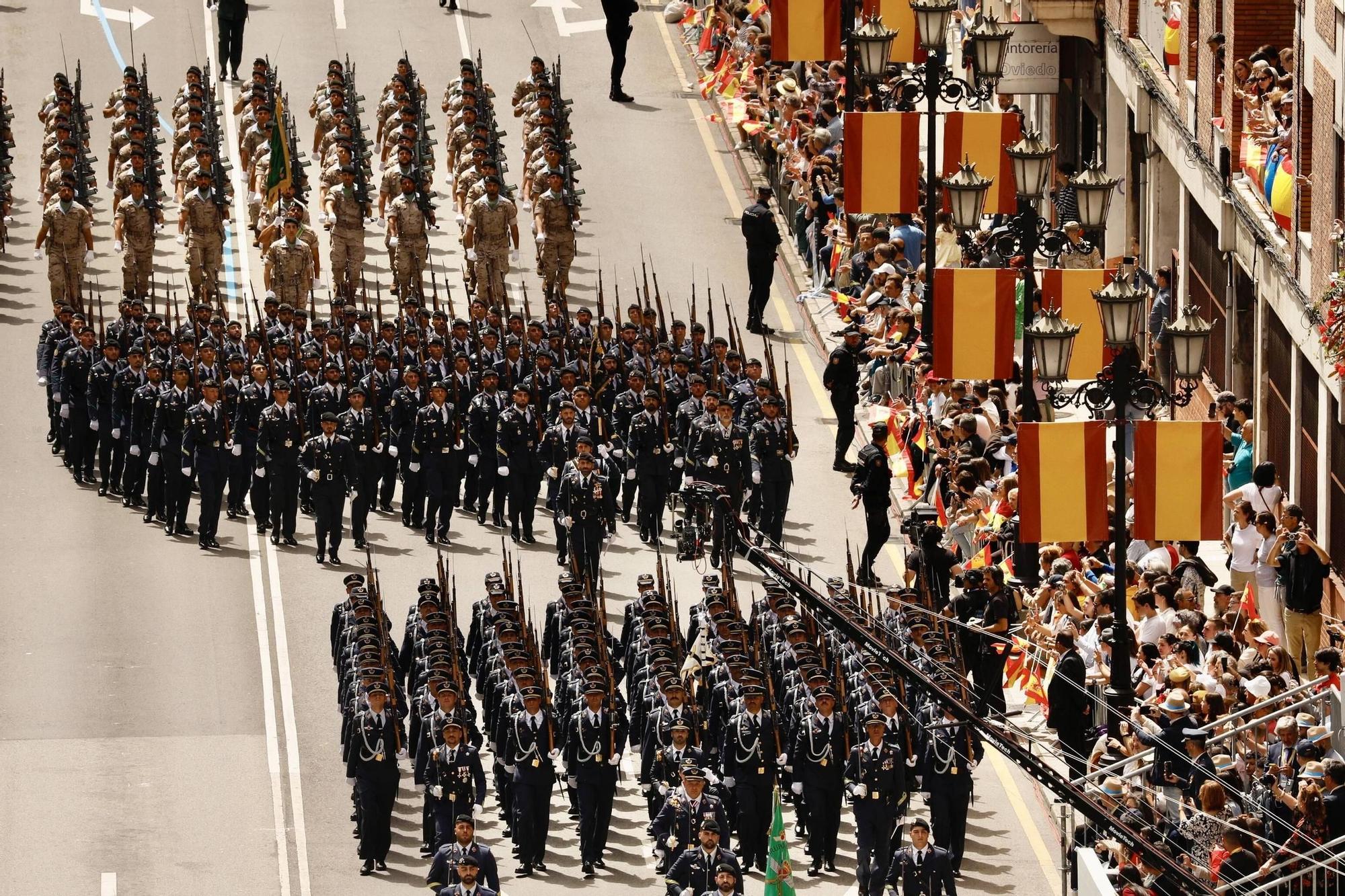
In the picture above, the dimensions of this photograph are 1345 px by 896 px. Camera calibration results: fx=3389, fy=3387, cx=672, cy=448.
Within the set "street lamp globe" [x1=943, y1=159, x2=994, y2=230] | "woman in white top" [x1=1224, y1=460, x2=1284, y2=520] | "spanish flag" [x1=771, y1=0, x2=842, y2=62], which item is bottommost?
"woman in white top" [x1=1224, y1=460, x2=1284, y2=520]

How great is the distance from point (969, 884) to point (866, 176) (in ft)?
36.0

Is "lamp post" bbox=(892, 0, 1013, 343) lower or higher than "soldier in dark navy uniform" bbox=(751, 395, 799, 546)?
higher

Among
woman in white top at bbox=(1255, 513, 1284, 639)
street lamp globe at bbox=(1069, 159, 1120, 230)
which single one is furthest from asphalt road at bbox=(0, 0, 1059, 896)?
street lamp globe at bbox=(1069, 159, 1120, 230)

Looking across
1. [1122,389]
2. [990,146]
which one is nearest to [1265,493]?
[1122,389]

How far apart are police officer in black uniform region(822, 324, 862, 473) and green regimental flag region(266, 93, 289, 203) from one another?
9417 millimetres

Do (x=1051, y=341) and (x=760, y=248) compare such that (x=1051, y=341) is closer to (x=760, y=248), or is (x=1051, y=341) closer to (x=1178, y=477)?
(x=1178, y=477)

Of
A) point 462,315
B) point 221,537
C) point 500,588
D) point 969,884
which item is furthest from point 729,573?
point 462,315

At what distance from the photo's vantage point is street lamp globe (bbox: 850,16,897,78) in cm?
3672

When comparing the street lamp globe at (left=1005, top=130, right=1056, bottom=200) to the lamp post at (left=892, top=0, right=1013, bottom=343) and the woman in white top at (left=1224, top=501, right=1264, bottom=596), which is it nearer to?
the lamp post at (left=892, top=0, right=1013, bottom=343)

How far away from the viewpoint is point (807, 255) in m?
46.3

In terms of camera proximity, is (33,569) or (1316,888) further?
(33,569)

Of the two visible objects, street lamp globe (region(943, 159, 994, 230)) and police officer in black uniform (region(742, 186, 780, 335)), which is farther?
police officer in black uniform (region(742, 186, 780, 335))

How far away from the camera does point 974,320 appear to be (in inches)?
1339

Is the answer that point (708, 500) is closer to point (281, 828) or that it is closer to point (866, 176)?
point (866, 176)
